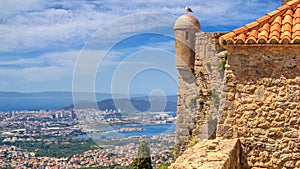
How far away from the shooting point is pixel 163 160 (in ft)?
38.0

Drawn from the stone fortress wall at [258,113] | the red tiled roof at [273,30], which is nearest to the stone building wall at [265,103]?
the stone fortress wall at [258,113]

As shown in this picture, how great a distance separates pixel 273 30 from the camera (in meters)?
6.09

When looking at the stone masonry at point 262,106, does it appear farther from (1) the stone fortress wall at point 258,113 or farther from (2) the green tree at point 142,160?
(2) the green tree at point 142,160

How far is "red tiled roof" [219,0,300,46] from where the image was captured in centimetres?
580

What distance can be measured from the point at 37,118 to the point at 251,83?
69.5ft

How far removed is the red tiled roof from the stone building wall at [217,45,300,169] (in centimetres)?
13

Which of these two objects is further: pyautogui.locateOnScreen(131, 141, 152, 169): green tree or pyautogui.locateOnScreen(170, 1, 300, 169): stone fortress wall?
pyautogui.locateOnScreen(131, 141, 152, 169): green tree

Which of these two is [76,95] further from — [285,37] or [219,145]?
[285,37]

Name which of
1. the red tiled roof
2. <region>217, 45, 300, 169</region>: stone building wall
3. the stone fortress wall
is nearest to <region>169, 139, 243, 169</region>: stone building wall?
the stone fortress wall

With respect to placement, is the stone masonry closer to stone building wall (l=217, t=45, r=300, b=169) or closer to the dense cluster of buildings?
stone building wall (l=217, t=45, r=300, b=169)

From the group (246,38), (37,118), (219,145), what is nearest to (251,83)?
(246,38)

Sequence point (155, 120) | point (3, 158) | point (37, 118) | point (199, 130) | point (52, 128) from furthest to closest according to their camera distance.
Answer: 1. point (37, 118)
2. point (52, 128)
3. point (3, 158)
4. point (199, 130)
5. point (155, 120)

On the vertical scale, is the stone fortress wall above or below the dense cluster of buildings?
above

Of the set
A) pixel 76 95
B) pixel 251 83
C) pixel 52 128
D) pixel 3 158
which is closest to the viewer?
pixel 251 83
